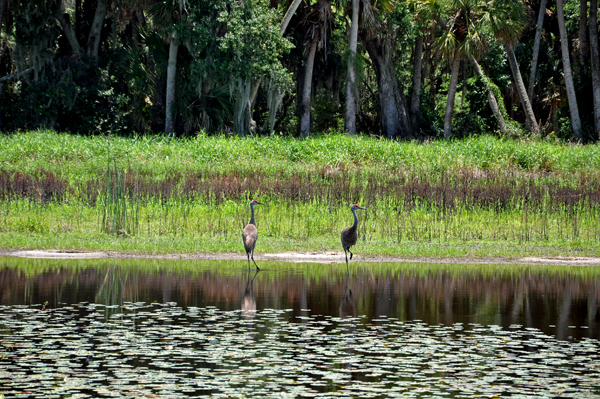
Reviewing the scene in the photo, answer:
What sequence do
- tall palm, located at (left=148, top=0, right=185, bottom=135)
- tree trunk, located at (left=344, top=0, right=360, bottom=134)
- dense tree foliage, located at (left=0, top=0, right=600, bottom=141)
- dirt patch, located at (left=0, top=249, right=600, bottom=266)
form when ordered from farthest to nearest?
tree trunk, located at (left=344, top=0, right=360, bottom=134)
dense tree foliage, located at (left=0, top=0, right=600, bottom=141)
tall palm, located at (left=148, top=0, right=185, bottom=135)
dirt patch, located at (left=0, top=249, right=600, bottom=266)

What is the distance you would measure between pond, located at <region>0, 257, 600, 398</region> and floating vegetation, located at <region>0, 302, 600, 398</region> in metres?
0.02

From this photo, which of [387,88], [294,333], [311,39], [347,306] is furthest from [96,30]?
[294,333]

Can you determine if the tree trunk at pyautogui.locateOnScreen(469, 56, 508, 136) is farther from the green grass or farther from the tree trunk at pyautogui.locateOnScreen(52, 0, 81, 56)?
the tree trunk at pyautogui.locateOnScreen(52, 0, 81, 56)

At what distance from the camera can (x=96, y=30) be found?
36594 mm

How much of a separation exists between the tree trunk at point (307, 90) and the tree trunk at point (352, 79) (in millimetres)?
1807

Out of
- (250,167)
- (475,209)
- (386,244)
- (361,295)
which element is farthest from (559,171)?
(361,295)

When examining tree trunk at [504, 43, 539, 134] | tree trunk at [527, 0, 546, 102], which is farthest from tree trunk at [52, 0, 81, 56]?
tree trunk at [527, 0, 546, 102]

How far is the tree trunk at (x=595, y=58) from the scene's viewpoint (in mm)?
35812

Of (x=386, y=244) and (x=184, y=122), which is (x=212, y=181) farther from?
(x=184, y=122)

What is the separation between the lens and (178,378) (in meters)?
7.87

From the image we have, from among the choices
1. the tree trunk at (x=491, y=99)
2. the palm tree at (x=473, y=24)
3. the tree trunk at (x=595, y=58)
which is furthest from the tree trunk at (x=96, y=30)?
the tree trunk at (x=595, y=58)

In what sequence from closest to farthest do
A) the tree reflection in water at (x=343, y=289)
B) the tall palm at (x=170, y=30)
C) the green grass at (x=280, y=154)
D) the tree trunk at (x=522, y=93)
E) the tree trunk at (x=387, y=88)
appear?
the tree reflection in water at (x=343, y=289) < the green grass at (x=280, y=154) < the tall palm at (x=170, y=30) < the tree trunk at (x=522, y=93) < the tree trunk at (x=387, y=88)

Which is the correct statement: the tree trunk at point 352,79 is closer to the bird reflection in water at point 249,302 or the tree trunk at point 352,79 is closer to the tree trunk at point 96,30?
the tree trunk at point 96,30

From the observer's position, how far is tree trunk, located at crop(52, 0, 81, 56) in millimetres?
34875
